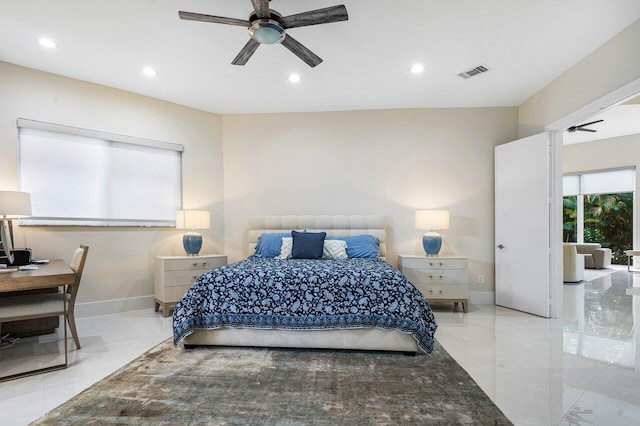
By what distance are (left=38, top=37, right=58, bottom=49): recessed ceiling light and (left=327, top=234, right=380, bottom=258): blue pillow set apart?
144 inches

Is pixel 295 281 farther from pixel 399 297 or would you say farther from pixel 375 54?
pixel 375 54

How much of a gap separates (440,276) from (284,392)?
9.05 ft

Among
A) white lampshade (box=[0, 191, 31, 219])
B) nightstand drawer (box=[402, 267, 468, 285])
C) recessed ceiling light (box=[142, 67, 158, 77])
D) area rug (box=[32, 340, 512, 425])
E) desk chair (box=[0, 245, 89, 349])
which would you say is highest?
recessed ceiling light (box=[142, 67, 158, 77])

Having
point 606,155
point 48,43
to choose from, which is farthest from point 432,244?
point 606,155

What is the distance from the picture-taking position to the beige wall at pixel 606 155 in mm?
7266

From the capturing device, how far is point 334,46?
3.12 meters

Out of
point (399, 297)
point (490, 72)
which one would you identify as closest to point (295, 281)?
point (399, 297)

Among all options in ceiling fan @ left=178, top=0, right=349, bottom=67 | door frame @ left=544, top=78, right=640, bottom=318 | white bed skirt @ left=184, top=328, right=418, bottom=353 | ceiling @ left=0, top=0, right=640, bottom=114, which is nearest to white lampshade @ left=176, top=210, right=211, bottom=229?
ceiling @ left=0, top=0, right=640, bottom=114

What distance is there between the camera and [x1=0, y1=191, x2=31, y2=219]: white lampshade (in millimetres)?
2975

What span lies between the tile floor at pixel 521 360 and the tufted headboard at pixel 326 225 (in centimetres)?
137

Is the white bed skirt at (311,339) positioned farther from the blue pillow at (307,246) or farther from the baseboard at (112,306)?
the baseboard at (112,306)

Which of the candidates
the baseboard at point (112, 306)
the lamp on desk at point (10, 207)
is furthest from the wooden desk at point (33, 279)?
the baseboard at point (112, 306)

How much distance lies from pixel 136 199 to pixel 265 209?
174 centimetres

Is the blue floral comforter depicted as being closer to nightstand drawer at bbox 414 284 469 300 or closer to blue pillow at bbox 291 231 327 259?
blue pillow at bbox 291 231 327 259
